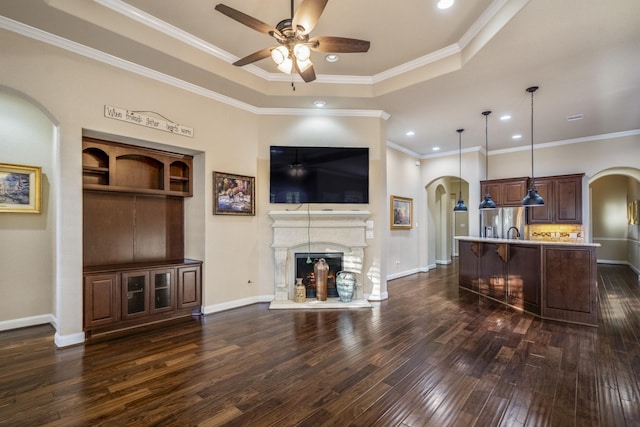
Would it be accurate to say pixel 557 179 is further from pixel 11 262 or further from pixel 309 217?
pixel 11 262

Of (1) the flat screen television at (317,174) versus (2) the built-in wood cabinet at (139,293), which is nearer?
(2) the built-in wood cabinet at (139,293)

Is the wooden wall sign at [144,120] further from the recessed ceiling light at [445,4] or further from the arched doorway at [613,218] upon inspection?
the arched doorway at [613,218]

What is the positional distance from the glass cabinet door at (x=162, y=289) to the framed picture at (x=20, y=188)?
1.79 meters

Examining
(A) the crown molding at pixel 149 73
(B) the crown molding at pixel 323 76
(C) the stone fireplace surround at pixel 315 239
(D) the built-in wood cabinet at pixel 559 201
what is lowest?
(C) the stone fireplace surround at pixel 315 239

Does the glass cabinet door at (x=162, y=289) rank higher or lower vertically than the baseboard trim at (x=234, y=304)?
higher

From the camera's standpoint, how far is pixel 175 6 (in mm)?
3055

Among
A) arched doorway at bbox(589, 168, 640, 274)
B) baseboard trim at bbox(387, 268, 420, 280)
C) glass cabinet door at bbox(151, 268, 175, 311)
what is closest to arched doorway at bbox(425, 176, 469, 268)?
baseboard trim at bbox(387, 268, 420, 280)

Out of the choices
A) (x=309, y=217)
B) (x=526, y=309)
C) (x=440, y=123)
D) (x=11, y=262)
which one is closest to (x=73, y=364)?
(x=11, y=262)

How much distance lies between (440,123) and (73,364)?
6.36 metres

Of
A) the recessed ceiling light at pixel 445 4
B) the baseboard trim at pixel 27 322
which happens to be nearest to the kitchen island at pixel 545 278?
the recessed ceiling light at pixel 445 4

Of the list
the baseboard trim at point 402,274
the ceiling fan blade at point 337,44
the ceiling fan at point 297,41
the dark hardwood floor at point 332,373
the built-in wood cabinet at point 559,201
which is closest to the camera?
the dark hardwood floor at point 332,373

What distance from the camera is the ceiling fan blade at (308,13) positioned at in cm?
226

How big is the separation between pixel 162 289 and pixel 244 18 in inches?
132

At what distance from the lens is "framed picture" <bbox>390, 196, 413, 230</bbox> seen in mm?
7012
